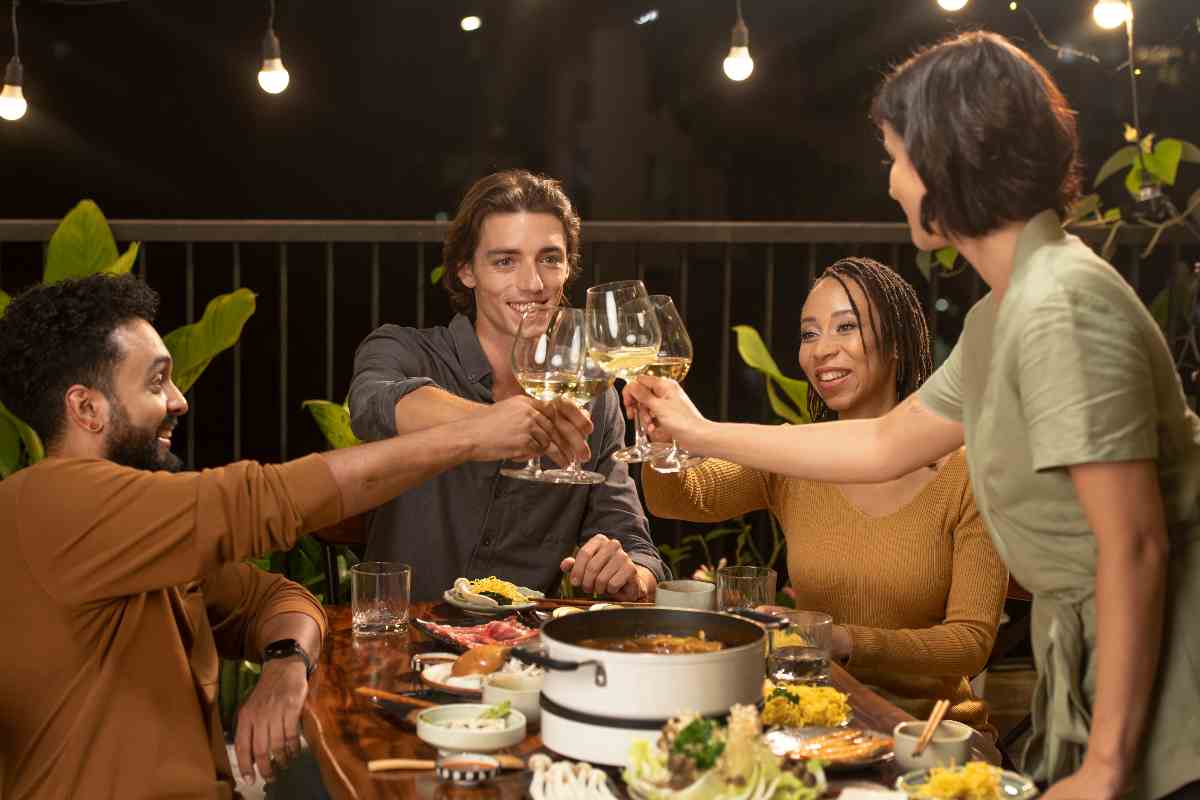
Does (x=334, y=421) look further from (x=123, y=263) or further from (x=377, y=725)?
(x=377, y=725)

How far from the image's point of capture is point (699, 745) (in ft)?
4.13

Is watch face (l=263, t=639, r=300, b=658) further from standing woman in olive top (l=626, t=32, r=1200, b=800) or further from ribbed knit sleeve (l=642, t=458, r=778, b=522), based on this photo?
standing woman in olive top (l=626, t=32, r=1200, b=800)

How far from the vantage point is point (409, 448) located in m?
2.00

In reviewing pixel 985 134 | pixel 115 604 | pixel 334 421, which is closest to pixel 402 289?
pixel 334 421

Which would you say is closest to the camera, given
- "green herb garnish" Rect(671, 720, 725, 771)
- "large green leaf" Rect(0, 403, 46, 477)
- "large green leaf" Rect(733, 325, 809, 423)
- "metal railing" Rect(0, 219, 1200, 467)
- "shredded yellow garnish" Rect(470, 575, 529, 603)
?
"green herb garnish" Rect(671, 720, 725, 771)

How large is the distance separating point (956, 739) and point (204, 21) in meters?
6.22

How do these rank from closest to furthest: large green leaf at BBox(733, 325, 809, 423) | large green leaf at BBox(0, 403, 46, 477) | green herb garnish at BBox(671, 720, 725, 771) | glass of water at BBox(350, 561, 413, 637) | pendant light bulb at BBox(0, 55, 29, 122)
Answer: green herb garnish at BBox(671, 720, 725, 771) < glass of water at BBox(350, 561, 413, 637) < large green leaf at BBox(0, 403, 46, 477) < large green leaf at BBox(733, 325, 809, 423) < pendant light bulb at BBox(0, 55, 29, 122)

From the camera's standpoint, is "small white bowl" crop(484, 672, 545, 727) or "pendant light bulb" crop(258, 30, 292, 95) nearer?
"small white bowl" crop(484, 672, 545, 727)

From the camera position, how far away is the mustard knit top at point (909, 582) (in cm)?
234

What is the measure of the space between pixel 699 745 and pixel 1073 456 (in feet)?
1.46

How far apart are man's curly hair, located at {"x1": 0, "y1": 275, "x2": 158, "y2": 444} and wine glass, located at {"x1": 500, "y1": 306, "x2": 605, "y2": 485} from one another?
0.59 m

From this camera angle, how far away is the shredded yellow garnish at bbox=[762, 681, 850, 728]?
163 centimetres

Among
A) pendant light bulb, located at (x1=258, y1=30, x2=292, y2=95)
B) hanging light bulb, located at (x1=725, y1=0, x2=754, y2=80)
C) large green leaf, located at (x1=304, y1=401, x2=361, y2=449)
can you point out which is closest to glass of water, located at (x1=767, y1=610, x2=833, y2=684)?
large green leaf, located at (x1=304, y1=401, x2=361, y2=449)

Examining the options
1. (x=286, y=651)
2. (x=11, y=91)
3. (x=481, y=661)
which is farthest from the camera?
(x=11, y=91)
